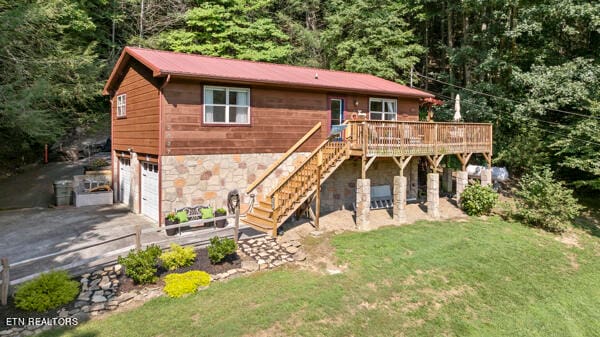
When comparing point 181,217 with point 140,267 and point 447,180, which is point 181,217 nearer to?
point 140,267

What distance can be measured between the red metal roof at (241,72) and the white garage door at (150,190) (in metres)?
3.64

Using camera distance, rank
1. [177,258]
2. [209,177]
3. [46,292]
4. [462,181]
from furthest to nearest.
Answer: [462,181]
[209,177]
[177,258]
[46,292]

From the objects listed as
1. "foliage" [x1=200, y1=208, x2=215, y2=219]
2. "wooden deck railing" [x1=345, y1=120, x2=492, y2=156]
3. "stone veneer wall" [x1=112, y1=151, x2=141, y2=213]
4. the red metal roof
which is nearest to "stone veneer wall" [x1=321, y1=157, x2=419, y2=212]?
"wooden deck railing" [x1=345, y1=120, x2=492, y2=156]

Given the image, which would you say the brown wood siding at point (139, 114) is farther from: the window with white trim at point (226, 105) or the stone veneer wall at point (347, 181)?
the stone veneer wall at point (347, 181)

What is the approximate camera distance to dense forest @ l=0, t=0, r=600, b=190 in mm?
16578

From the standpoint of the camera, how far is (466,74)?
23688 millimetres

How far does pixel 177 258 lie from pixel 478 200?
12.1 meters

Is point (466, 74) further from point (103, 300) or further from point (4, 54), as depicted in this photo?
point (4, 54)

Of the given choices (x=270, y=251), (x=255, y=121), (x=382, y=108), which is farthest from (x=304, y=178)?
(x=382, y=108)

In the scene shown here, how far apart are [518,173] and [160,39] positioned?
2509 cm

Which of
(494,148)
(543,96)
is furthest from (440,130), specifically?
(494,148)

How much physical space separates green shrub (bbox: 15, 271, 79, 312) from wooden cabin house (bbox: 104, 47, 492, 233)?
172 inches

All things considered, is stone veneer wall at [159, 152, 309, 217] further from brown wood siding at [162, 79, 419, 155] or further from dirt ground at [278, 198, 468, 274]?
dirt ground at [278, 198, 468, 274]

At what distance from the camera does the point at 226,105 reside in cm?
1236
